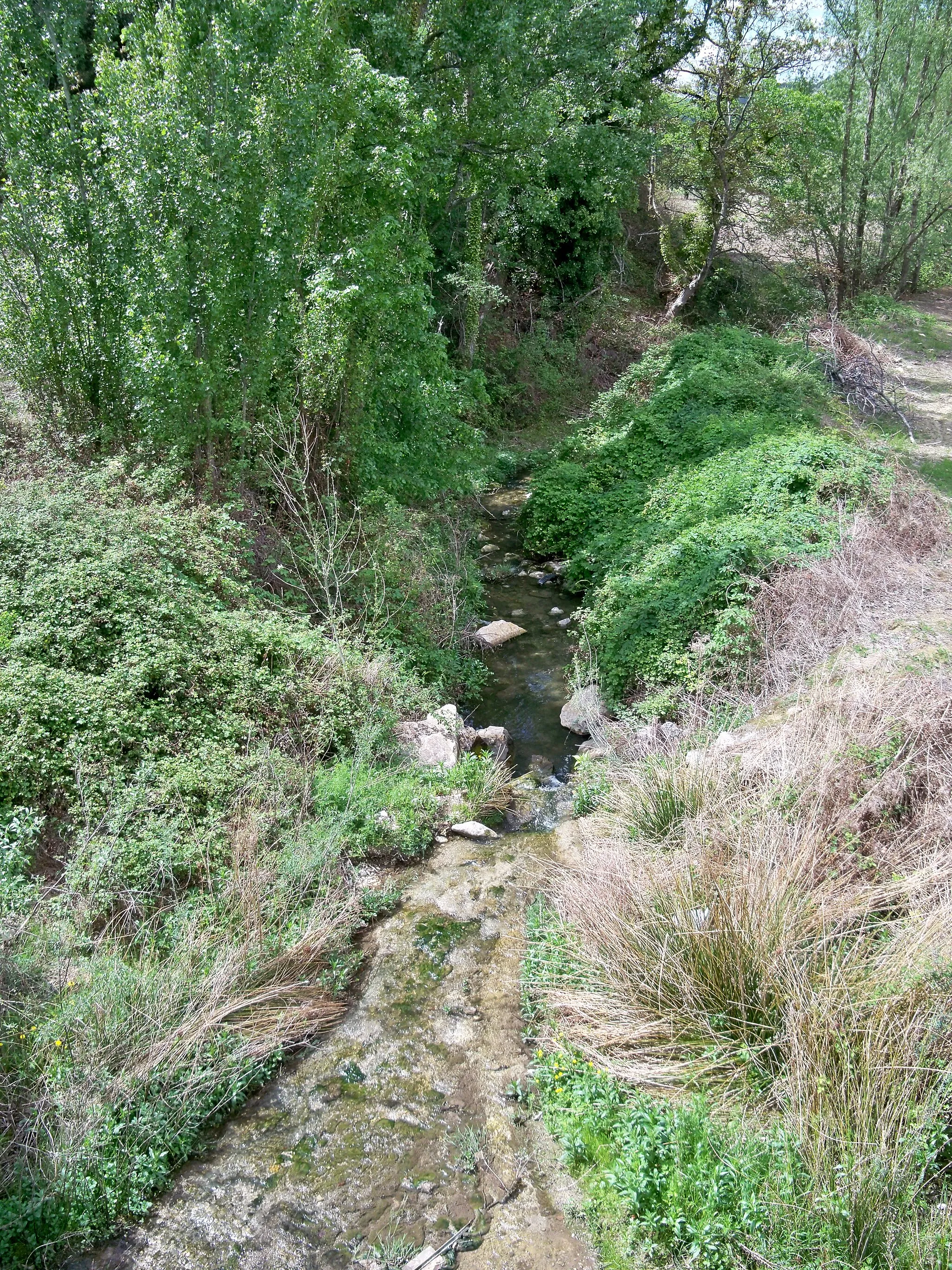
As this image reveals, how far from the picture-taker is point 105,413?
919 cm

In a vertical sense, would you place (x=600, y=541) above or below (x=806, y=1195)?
above

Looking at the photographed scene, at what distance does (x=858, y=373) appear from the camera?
14.6m

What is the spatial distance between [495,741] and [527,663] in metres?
2.07

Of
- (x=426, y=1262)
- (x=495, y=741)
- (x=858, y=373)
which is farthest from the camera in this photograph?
(x=858, y=373)

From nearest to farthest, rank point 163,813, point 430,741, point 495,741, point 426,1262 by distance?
1. point 426,1262
2. point 163,813
3. point 430,741
4. point 495,741

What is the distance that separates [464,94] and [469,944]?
12.4 metres

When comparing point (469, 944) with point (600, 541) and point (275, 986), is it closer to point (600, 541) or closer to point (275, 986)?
point (275, 986)

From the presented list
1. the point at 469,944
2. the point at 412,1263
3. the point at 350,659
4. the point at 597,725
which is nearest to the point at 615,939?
the point at 469,944

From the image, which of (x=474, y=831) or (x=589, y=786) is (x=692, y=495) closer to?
(x=589, y=786)

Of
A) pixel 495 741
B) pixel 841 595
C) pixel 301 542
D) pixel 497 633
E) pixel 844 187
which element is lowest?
pixel 495 741

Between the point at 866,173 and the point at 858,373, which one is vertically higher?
the point at 866,173

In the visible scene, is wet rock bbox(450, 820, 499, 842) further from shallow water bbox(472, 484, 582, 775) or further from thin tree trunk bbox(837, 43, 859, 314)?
thin tree trunk bbox(837, 43, 859, 314)

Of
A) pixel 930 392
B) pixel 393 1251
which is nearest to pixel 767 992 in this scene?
pixel 393 1251

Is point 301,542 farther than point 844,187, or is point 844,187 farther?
point 844,187
